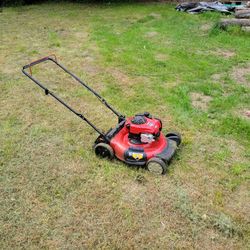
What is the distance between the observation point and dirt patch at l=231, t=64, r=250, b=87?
20.6ft

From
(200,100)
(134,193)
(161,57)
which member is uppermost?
(134,193)

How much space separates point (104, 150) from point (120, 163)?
0.23 meters

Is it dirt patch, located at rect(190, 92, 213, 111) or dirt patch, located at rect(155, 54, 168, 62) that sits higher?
dirt patch, located at rect(190, 92, 213, 111)

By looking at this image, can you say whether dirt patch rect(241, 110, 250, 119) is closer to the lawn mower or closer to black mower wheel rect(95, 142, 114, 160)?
the lawn mower

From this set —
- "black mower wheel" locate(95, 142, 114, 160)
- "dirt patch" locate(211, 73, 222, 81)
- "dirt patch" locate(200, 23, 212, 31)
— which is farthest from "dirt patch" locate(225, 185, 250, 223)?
"dirt patch" locate(200, 23, 212, 31)

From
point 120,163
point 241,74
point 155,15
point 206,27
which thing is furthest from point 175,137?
point 155,15

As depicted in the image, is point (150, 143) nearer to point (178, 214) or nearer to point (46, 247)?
point (178, 214)

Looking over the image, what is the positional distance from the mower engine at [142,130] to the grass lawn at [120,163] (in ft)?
1.16

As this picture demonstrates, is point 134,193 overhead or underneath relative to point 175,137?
underneath

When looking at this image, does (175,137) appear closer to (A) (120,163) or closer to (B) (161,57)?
(A) (120,163)

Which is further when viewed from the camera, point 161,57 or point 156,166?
point 161,57

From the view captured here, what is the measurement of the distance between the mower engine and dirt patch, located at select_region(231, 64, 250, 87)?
110 inches

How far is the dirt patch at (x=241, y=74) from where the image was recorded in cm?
627

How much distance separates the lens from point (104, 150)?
4.14 metres
